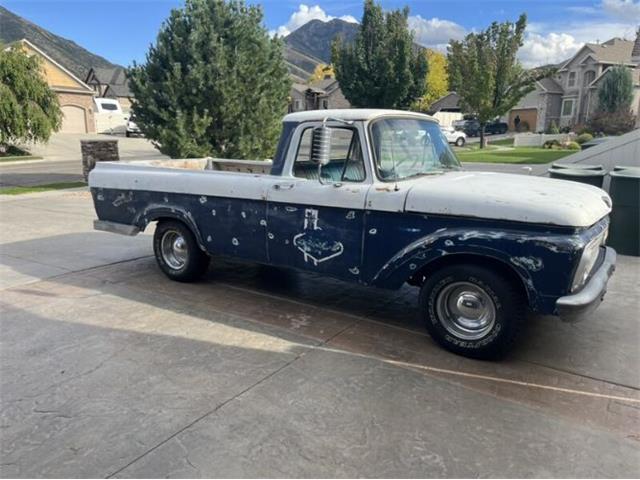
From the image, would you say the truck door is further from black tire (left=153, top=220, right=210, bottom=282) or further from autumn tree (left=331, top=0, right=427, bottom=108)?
autumn tree (left=331, top=0, right=427, bottom=108)

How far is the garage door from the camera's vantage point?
41719mm

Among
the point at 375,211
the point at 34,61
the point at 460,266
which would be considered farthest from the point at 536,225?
the point at 34,61

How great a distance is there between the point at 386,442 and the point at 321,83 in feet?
237

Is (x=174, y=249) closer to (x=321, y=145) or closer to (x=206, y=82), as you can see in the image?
(x=321, y=145)

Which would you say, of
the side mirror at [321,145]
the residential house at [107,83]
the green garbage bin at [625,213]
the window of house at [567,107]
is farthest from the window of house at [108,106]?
the side mirror at [321,145]

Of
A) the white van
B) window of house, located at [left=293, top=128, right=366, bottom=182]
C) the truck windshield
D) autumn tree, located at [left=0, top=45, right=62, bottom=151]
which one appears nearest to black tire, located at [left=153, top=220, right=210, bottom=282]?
window of house, located at [left=293, top=128, right=366, bottom=182]

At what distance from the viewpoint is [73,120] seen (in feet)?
139

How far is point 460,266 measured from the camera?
13.0 ft

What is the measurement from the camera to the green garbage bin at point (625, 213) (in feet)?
23.4

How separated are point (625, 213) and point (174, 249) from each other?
21.0 ft

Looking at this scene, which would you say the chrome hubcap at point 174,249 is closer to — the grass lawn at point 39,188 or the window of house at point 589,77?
the grass lawn at point 39,188

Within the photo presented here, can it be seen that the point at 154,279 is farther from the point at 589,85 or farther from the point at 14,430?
the point at 589,85

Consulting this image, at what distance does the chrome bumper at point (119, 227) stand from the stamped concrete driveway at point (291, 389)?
74 centimetres

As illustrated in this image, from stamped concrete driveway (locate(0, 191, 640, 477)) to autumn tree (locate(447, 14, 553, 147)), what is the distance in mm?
26982
